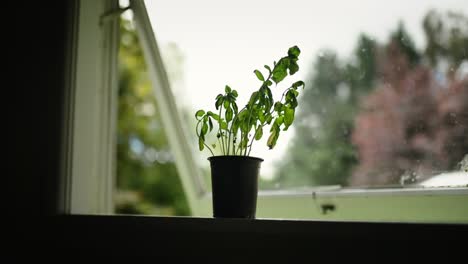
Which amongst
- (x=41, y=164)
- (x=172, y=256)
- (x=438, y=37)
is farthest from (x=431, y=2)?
(x=41, y=164)

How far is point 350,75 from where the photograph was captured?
1.64 meters

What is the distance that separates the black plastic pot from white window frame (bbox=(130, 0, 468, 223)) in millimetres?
485

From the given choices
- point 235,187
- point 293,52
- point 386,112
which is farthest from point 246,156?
point 386,112

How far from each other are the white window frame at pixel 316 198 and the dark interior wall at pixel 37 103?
1.24 ft

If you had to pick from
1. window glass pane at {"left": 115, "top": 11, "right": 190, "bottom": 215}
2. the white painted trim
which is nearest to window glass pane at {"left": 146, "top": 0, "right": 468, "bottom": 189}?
the white painted trim

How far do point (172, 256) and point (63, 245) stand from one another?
44cm

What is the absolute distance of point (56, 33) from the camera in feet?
5.10

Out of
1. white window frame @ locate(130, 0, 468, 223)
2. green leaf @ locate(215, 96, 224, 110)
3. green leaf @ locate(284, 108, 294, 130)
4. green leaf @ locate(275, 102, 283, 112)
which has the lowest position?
white window frame @ locate(130, 0, 468, 223)

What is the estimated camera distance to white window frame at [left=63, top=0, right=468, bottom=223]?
1.43m

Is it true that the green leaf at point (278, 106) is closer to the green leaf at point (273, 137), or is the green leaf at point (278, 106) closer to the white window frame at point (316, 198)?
the green leaf at point (273, 137)

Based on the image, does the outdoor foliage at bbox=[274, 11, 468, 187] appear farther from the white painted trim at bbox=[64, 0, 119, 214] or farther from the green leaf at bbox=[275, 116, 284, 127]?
the white painted trim at bbox=[64, 0, 119, 214]

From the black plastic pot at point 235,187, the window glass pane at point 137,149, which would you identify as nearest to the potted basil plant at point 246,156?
the black plastic pot at point 235,187

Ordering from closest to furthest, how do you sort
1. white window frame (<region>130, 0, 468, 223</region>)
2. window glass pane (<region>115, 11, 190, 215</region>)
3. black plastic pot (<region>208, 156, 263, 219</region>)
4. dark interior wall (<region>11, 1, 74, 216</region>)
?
black plastic pot (<region>208, 156, 263, 219</region>) → white window frame (<region>130, 0, 468, 223</region>) → dark interior wall (<region>11, 1, 74, 216</region>) → window glass pane (<region>115, 11, 190, 215</region>)

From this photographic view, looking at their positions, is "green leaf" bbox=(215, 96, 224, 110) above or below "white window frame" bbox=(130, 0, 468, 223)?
above
